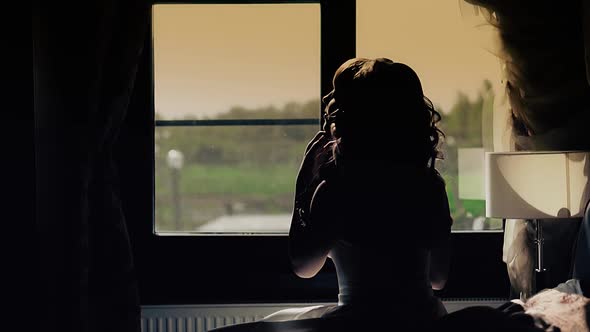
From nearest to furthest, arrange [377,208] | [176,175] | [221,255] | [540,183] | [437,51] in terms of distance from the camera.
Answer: [377,208]
[540,183]
[221,255]
[437,51]
[176,175]

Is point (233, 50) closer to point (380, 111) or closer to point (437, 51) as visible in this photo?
point (437, 51)

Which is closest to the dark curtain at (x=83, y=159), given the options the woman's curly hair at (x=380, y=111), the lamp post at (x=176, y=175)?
the lamp post at (x=176, y=175)

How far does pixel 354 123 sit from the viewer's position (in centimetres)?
198

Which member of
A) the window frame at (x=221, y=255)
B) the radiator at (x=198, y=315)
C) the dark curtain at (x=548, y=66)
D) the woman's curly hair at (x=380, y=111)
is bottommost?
the radiator at (x=198, y=315)

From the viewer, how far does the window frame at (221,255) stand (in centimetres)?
326

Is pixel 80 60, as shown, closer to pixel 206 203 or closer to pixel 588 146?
pixel 588 146

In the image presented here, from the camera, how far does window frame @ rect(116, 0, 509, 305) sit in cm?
326

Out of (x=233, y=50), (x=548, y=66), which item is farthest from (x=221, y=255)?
(x=548, y=66)

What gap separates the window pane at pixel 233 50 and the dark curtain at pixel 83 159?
38 cm

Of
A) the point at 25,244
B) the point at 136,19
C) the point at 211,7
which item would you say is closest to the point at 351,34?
the point at 211,7

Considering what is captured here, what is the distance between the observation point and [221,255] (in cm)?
328

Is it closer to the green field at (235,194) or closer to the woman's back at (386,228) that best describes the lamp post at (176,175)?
the green field at (235,194)

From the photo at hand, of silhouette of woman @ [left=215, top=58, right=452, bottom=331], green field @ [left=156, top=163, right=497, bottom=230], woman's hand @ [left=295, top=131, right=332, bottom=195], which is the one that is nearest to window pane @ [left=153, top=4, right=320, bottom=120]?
green field @ [left=156, top=163, right=497, bottom=230]

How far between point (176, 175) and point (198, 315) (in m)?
1.24
